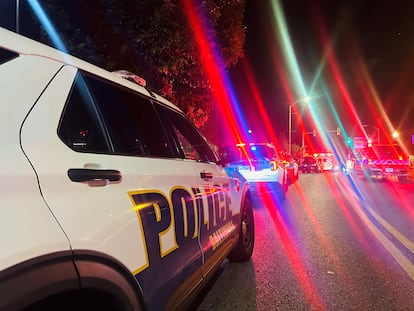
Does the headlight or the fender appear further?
the headlight

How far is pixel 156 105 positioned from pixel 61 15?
15.0ft

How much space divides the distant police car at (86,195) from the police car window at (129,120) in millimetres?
11

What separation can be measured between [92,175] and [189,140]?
2260 mm

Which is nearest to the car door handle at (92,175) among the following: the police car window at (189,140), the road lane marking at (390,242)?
the police car window at (189,140)

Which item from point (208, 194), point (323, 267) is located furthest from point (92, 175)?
point (323, 267)

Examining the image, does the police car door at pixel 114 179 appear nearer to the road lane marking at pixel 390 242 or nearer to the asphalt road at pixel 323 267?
the asphalt road at pixel 323 267

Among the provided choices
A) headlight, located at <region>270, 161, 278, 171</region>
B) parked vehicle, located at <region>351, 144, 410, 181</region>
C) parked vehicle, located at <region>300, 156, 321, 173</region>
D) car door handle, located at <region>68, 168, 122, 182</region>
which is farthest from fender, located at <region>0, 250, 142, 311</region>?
parked vehicle, located at <region>300, 156, 321, 173</region>

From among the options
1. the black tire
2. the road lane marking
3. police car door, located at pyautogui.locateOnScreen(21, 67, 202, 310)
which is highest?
police car door, located at pyautogui.locateOnScreen(21, 67, 202, 310)

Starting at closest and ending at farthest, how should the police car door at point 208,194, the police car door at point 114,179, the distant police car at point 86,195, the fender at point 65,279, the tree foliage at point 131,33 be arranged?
the fender at point 65,279
the distant police car at point 86,195
the police car door at point 114,179
the police car door at point 208,194
the tree foliage at point 131,33

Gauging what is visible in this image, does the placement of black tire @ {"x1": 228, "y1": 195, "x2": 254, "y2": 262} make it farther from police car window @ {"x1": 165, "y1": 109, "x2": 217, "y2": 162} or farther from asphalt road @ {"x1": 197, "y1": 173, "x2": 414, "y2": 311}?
police car window @ {"x1": 165, "y1": 109, "x2": 217, "y2": 162}

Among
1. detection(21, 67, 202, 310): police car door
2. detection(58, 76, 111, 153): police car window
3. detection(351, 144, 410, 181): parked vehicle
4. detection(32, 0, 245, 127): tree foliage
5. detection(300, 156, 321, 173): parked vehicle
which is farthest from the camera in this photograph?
detection(300, 156, 321, 173): parked vehicle

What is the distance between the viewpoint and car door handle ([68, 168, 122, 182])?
1995 millimetres

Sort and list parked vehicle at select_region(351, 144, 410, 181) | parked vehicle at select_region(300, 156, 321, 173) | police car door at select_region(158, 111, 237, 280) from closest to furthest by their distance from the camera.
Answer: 1. police car door at select_region(158, 111, 237, 280)
2. parked vehicle at select_region(351, 144, 410, 181)
3. parked vehicle at select_region(300, 156, 321, 173)

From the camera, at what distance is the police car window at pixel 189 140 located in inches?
149
